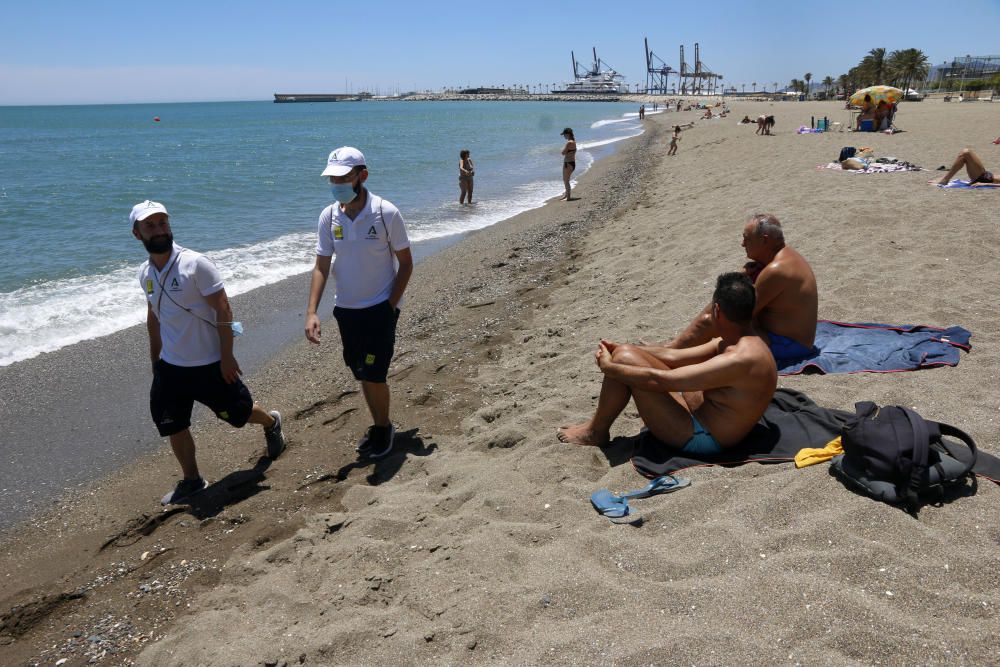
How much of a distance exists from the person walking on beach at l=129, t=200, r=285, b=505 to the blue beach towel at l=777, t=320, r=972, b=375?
3810 mm

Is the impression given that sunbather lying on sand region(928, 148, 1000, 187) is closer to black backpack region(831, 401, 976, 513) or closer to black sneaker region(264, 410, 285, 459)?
black backpack region(831, 401, 976, 513)

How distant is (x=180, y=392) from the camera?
404cm

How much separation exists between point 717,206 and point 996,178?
12.9 feet

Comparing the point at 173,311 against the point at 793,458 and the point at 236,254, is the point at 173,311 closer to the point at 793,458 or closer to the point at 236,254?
the point at 793,458

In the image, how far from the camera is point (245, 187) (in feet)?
68.3

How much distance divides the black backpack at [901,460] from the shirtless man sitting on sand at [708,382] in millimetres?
523

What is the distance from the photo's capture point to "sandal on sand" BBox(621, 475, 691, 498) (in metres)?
3.22

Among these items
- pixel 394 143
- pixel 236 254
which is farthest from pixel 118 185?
pixel 394 143

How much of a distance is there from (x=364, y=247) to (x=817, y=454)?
9.58ft

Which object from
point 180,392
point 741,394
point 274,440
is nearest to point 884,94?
point 741,394

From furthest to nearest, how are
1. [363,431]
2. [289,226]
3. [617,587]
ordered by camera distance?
[289,226], [363,431], [617,587]

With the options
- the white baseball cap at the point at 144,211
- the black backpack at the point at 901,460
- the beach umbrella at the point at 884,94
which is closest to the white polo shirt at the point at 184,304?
the white baseball cap at the point at 144,211

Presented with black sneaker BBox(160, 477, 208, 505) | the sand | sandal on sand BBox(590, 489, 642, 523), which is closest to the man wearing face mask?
the sand

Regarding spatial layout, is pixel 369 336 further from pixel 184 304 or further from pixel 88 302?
pixel 88 302
